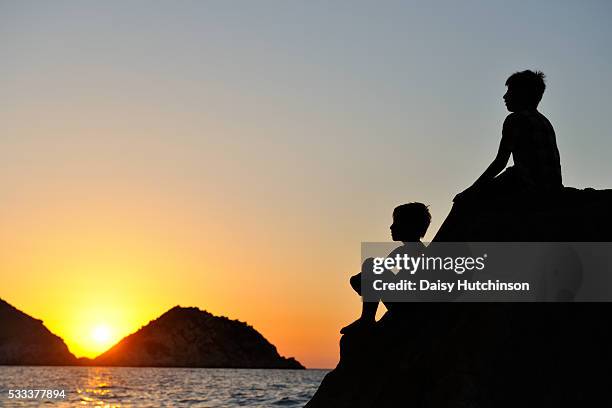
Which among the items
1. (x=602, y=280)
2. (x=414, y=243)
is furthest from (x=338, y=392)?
(x=602, y=280)

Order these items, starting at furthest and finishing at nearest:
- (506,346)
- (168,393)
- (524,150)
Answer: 1. (168,393)
2. (524,150)
3. (506,346)

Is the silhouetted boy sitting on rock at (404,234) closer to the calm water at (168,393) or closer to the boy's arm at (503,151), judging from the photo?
the boy's arm at (503,151)

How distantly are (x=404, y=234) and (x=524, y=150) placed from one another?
156 cm

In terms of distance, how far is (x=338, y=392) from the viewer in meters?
8.31

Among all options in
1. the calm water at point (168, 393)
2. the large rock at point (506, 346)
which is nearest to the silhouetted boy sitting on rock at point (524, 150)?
the large rock at point (506, 346)

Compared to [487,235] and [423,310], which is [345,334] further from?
[487,235]

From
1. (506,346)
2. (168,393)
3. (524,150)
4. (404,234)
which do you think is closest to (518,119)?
(524,150)

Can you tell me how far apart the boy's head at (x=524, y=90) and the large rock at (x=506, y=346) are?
1051 millimetres

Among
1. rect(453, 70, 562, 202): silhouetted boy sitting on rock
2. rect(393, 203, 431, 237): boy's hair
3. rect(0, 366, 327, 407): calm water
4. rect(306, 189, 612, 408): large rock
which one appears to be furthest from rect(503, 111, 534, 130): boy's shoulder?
rect(0, 366, 327, 407): calm water

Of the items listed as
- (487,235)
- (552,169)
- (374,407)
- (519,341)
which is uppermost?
(552,169)

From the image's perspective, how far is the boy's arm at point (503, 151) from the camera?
8180 millimetres

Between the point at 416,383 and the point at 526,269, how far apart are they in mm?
1532

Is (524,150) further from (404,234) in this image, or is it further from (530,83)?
(404,234)

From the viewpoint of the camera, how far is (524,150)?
8141 millimetres
